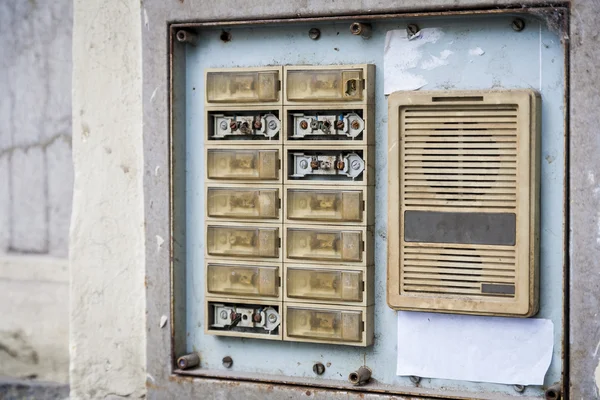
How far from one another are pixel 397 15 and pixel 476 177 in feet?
2.04

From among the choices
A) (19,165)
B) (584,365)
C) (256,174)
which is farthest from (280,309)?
(19,165)

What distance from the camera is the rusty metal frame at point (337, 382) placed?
3189 millimetres

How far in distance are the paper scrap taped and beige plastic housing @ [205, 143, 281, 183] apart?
0.71 m

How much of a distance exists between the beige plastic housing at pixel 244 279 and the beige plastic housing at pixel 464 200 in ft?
1.50

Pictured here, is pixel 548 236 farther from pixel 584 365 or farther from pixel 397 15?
pixel 397 15

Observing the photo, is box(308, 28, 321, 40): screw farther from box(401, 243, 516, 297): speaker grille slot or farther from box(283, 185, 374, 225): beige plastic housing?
box(401, 243, 516, 297): speaker grille slot

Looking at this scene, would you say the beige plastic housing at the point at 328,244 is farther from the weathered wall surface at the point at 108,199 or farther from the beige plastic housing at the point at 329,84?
the weathered wall surface at the point at 108,199

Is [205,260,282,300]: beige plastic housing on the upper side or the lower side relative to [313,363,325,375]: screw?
upper

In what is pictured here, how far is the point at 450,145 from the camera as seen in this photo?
3.33m

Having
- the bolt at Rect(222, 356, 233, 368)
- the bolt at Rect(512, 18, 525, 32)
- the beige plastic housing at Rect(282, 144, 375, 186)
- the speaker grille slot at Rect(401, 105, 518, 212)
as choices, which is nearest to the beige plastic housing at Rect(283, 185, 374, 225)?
the beige plastic housing at Rect(282, 144, 375, 186)

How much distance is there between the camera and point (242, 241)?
144 inches

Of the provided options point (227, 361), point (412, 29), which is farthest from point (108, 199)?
point (412, 29)

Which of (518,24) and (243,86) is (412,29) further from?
(243,86)

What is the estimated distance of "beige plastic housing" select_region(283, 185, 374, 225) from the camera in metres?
3.47
